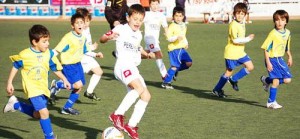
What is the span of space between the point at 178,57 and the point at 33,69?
211 inches

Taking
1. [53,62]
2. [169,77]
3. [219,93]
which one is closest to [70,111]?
[53,62]

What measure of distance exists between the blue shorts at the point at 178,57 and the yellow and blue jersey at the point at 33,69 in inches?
204

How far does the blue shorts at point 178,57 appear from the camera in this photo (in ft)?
39.4

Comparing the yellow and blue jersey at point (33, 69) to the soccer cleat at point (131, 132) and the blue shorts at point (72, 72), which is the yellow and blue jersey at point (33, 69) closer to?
the soccer cleat at point (131, 132)

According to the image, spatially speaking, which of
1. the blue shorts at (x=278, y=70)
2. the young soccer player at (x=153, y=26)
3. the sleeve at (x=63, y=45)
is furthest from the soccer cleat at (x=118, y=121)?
the young soccer player at (x=153, y=26)

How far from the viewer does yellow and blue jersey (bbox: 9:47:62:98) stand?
711 centimetres

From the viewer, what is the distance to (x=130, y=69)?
7.50 m

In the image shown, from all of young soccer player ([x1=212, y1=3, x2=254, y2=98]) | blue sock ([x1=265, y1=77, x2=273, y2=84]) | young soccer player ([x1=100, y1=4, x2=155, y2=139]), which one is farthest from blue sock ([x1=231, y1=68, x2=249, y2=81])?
young soccer player ([x1=100, y1=4, x2=155, y2=139])

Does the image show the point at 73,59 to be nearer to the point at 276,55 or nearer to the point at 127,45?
the point at 127,45

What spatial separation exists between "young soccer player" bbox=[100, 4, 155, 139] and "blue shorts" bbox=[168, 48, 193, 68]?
161 inches

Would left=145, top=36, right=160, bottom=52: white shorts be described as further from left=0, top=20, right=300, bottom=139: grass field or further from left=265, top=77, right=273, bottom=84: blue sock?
left=265, top=77, right=273, bottom=84: blue sock

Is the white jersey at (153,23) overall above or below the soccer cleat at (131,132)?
above

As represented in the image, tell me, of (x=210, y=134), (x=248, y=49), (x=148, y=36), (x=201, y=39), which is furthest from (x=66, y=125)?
(x=201, y=39)

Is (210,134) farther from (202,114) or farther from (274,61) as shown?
(274,61)
